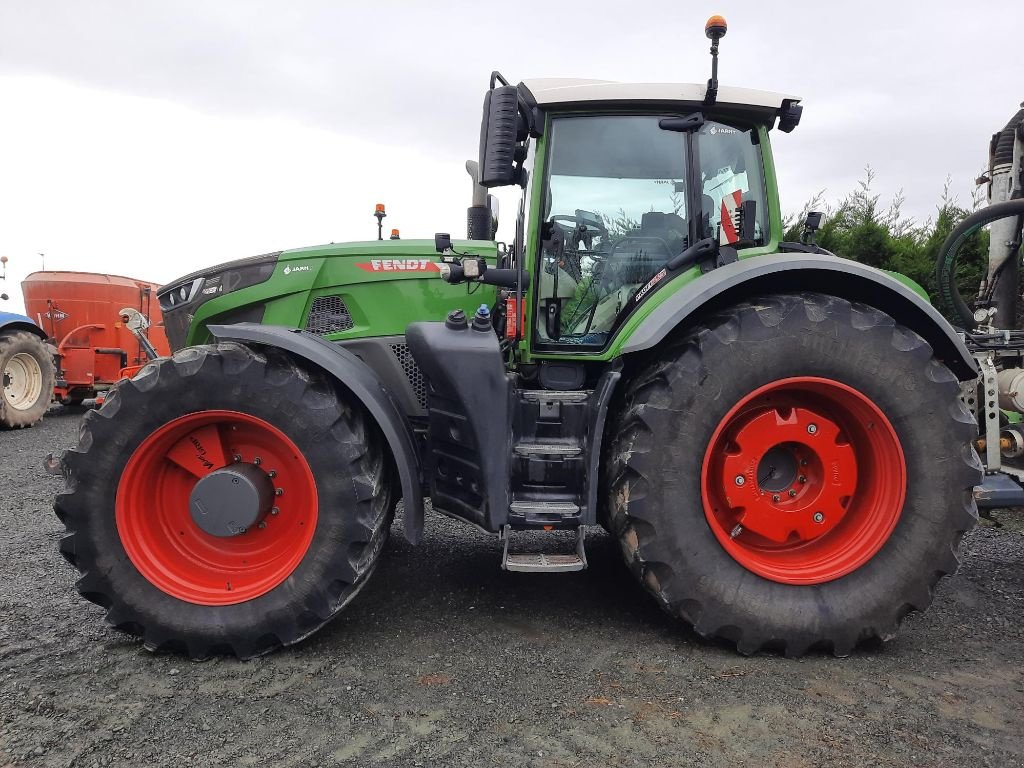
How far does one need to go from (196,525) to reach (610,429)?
185cm

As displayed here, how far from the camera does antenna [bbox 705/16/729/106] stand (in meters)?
2.82

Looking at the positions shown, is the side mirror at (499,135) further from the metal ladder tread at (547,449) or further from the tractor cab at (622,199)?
the metal ladder tread at (547,449)

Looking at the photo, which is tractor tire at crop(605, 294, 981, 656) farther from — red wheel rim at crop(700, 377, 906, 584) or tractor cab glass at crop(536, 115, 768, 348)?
tractor cab glass at crop(536, 115, 768, 348)

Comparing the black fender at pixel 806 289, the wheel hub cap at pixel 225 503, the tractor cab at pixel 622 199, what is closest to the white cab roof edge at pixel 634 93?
the tractor cab at pixel 622 199

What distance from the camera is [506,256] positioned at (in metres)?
3.59

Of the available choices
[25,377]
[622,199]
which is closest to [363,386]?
[622,199]

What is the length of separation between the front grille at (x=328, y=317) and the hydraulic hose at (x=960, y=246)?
3.48 m

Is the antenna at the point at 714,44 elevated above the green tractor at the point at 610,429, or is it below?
above

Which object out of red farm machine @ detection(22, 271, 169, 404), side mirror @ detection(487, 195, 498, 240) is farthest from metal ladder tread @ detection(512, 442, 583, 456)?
red farm machine @ detection(22, 271, 169, 404)

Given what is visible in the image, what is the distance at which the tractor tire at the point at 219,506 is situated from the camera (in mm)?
2799

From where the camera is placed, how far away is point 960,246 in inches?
165

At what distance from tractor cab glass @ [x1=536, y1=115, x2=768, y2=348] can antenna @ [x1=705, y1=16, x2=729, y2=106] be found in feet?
0.60

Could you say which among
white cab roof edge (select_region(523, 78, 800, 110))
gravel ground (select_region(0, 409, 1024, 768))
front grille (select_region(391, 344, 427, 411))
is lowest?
gravel ground (select_region(0, 409, 1024, 768))

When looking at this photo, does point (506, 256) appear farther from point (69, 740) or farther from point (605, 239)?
point (69, 740)
